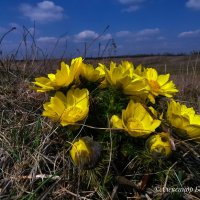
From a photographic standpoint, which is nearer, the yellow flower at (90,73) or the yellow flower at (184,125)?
the yellow flower at (184,125)

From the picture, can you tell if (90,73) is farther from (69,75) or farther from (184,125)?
(184,125)

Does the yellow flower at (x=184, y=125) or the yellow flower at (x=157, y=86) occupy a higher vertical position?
the yellow flower at (x=157, y=86)

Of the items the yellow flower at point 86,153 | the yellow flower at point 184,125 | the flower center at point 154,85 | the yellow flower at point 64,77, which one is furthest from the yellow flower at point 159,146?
the yellow flower at point 64,77

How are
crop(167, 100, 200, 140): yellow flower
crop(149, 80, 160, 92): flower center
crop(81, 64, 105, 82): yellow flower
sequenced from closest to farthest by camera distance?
crop(167, 100, 200, 140): yellow flower < crop(81, 64, 105, 82): yellow flower < crop(149, 80, 160, 92): flower center

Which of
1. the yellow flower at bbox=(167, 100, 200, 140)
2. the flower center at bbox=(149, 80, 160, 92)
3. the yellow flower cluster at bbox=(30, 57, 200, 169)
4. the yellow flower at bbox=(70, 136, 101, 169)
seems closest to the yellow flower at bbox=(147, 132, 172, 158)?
the yellow flower cluster at bbox=(30, 57, 200, 169)

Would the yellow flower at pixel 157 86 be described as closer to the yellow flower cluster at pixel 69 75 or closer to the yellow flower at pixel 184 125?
the yellow flower at pixel 184 125

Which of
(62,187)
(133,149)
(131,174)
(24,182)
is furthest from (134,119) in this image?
(24,182)

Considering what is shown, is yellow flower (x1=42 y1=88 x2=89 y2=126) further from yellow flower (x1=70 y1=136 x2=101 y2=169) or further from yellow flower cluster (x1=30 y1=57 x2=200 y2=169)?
yellow flower (x1=70 y1=136 x2=101 y2=169)
